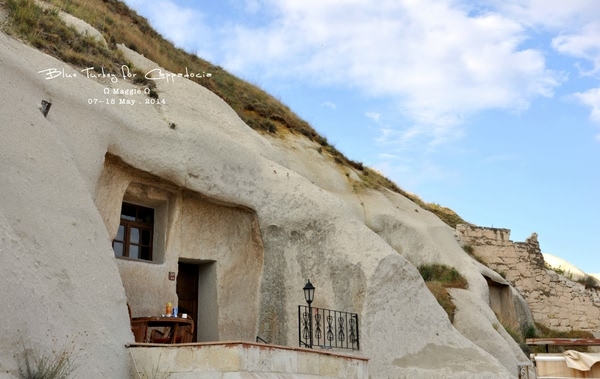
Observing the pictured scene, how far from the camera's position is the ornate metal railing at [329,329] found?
11945mm

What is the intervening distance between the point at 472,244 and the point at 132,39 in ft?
42.6

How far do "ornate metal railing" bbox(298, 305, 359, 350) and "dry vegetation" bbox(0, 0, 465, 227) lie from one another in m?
5.37

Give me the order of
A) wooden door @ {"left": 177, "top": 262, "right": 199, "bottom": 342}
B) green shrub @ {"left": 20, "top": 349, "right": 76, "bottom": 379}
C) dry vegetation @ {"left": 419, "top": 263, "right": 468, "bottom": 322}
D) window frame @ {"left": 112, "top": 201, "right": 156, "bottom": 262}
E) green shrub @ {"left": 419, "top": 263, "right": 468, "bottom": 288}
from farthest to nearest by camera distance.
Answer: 1. green shrub @ {"left": 419, "top": 263, "right": 468, "bottom": 288}
2. dry vegetation @ {"left": 419, "top": 263, "right": 468, "bottom": 322}
3. wooden door @ {"left": 177, "top": 262, "right": 199, "bottom": 342}
4. window frame @ {"left": 112, "top": 201, "right": 156, "bottom": 262}
5. green shrub @ {"left": 20, "top": 349, "right": 76, "bottom": 379}

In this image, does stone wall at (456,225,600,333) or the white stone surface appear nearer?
the white stone surface

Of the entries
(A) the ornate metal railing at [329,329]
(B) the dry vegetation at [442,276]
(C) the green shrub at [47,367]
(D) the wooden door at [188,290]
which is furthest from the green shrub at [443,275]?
(C) the green shrub at [47,367]

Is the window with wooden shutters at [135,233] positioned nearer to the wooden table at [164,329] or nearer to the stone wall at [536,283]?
the wooden table at [164,329]

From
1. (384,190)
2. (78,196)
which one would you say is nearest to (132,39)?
(384,190)

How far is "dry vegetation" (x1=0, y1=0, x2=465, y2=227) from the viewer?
12.6m

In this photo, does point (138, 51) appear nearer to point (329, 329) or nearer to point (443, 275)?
point (329, 329)

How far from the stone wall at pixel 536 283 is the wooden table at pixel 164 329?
45.2 ft

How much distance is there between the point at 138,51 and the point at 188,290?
7398mm

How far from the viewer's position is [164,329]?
11.1m

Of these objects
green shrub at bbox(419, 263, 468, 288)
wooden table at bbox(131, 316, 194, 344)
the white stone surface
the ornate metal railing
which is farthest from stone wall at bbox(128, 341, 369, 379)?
green shrub at bbox(419, 263, 468, 288)

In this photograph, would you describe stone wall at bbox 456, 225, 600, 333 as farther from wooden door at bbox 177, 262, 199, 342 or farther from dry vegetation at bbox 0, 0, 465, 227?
wooden door at bbox 177, 262, 199, 342
